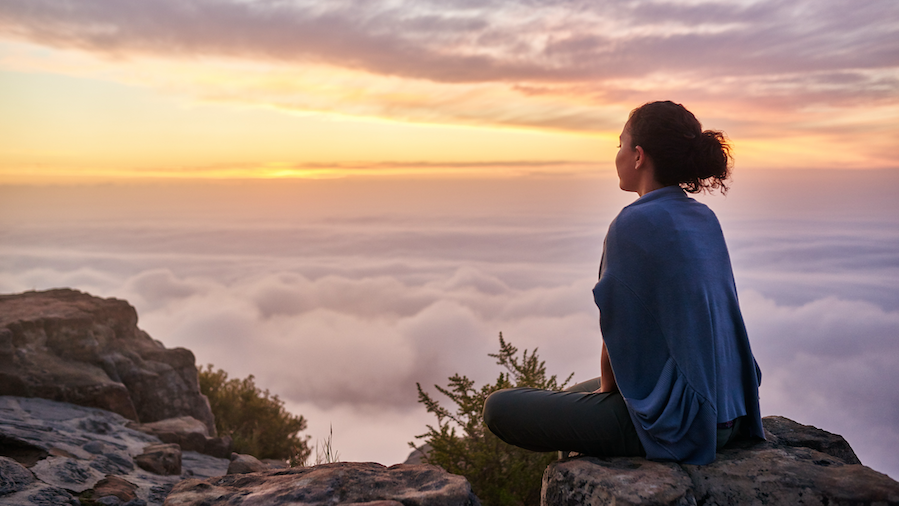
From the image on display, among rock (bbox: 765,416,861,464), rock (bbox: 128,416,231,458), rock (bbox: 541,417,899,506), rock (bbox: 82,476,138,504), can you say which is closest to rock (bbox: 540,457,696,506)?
rock (bbox: 541,417,899,506)

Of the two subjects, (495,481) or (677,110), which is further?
(495,481)

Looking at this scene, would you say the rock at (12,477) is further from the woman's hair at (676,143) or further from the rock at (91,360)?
the woman's hair at (676,143)

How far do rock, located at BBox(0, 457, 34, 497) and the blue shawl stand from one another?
390 cm

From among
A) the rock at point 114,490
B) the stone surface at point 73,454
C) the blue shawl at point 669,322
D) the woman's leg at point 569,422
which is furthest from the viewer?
the rock at point 114,490

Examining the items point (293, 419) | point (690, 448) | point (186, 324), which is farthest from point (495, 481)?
point (186, 324)

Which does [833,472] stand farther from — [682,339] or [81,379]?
[81,379]

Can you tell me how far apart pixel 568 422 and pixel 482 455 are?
2.18m

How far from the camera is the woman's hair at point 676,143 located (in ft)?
11.2

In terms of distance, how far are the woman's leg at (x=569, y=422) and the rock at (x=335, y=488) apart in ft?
1.52

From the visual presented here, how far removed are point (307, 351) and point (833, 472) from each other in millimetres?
127845

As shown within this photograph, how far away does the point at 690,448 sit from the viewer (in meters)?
3.27

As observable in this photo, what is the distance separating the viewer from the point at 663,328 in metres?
3.23

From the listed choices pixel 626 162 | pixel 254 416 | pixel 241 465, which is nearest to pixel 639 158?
pixel 626 162

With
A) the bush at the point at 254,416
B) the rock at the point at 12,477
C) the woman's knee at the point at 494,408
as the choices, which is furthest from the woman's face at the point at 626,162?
the bush at the point at 254,416
